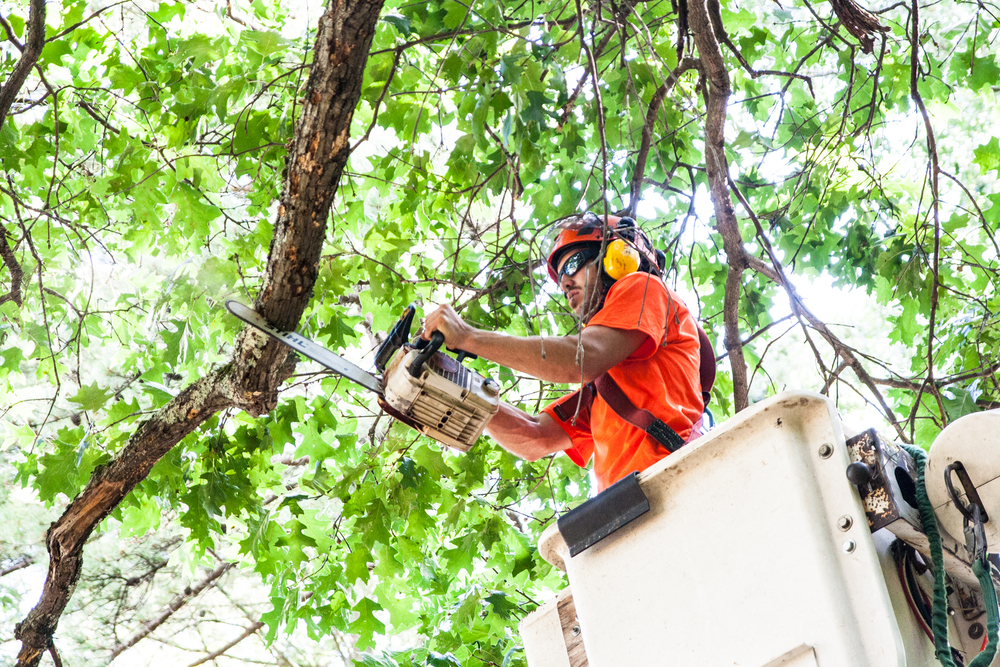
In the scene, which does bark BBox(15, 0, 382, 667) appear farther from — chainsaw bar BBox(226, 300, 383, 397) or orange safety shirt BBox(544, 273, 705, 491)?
orange safety shirt BBox(544, 273, 705, 491)

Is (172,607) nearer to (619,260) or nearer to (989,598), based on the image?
(619,260)

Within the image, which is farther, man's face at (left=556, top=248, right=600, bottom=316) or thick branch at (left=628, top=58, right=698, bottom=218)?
man's face at (left=556, top=248, right=600, bottom=316)

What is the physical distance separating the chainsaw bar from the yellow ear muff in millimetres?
761

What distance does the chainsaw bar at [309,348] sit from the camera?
2.40 meters

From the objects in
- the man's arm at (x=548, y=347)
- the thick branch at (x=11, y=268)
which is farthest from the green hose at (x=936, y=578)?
the thick branch at (x=11, y=268)

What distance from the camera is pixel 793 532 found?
1.32m

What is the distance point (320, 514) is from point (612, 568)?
2.09m

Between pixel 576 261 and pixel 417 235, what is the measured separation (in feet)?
3.36

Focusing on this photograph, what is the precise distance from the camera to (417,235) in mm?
3529

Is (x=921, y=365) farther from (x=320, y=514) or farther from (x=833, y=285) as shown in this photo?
(x=320, y=514)

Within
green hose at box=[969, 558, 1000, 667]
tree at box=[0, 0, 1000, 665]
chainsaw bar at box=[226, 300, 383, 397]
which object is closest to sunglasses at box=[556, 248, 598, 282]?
tree at box=[0, 0, 1000, 665]

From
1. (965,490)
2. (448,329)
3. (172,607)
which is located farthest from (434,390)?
(172,607)

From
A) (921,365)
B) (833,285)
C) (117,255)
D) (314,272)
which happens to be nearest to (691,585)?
(314,272)

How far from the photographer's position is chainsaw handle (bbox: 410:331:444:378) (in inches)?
87.4
